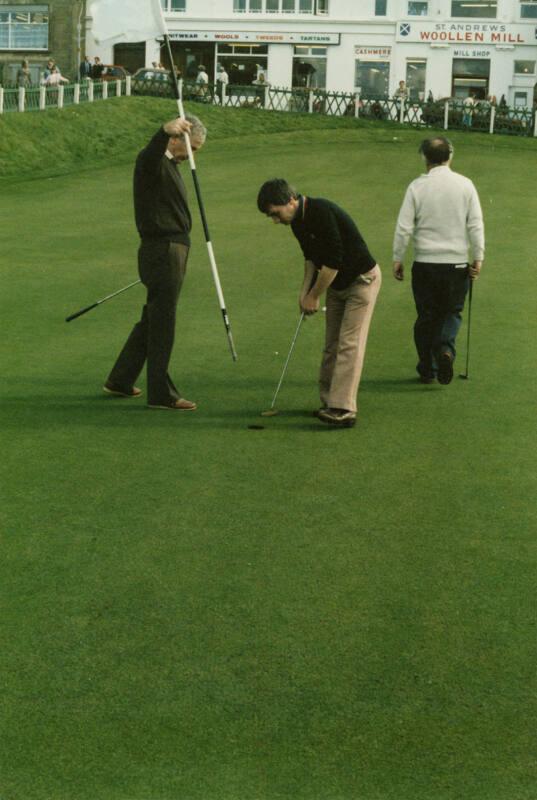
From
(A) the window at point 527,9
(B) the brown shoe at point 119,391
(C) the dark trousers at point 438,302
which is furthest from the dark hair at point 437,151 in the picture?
(A) the window at point 527,9

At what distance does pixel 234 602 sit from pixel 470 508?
80.9 inches

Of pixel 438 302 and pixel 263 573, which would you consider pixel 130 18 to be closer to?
pixel 438 302

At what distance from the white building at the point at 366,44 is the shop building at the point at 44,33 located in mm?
2494

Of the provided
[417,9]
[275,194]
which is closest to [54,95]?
[275,194]

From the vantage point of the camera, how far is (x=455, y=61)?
220 feet

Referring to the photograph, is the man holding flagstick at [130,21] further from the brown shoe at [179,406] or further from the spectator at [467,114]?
the spectator at [467,114]

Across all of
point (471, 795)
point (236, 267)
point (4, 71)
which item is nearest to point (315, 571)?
point (471, 795)

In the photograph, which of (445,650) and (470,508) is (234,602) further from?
(470,508)

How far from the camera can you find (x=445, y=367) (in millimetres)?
10969

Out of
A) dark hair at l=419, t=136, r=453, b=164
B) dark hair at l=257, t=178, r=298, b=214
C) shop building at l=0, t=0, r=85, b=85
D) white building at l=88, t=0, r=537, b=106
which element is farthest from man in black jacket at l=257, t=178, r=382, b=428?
shop building at l=0, t=0, r=85, b=85

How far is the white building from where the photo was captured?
218ft

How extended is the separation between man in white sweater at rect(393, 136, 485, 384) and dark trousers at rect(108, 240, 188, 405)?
182cm

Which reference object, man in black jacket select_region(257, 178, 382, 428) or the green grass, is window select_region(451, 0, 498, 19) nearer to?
the green grass

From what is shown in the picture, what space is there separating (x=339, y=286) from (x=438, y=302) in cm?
158
